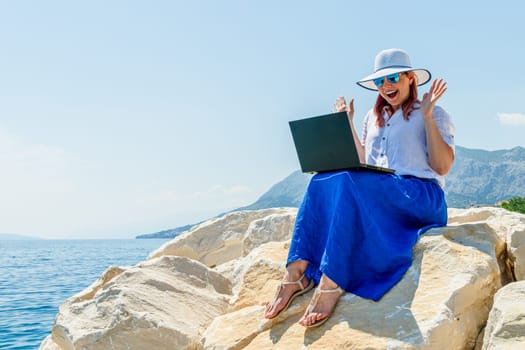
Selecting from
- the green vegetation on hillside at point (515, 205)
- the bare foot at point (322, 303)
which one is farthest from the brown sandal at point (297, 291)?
the green vegetation on hillside at point (515, 205)

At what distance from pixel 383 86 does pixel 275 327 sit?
6.33 ft

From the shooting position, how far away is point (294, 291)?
372cm

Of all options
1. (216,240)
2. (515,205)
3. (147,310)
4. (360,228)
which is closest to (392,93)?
(360,228)

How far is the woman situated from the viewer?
3.51m

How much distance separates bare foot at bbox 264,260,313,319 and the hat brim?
4.83ft

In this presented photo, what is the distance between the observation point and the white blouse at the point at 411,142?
393cm

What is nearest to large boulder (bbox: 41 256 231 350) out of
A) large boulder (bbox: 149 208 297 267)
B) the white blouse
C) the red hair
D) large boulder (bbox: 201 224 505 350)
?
large boulder (bbox: 201 224 505 350)

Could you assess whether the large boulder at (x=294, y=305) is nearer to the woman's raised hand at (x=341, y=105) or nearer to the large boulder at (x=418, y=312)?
the large boulder at (x=418, y=312)

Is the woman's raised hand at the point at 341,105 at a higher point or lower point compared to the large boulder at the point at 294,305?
higher

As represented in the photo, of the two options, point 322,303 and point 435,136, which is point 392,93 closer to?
point 435,136

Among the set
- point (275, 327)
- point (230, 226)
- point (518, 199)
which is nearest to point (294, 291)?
point (275, 327)

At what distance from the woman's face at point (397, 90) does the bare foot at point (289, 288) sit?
1.42m

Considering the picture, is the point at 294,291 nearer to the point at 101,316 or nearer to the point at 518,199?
the point at 101,316

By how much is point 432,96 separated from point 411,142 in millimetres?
387
